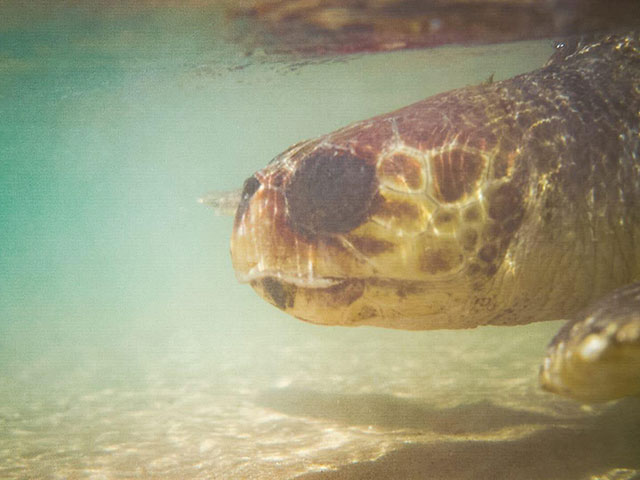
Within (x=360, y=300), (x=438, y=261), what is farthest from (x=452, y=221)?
(x=360, y=300)

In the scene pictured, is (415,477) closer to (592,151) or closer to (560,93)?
(592,151)

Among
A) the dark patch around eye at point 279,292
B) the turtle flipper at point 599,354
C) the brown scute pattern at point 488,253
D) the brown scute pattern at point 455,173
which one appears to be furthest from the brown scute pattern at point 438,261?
the dark patch around eye at point 279,292

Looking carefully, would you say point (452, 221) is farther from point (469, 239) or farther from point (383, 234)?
point (383, 234)

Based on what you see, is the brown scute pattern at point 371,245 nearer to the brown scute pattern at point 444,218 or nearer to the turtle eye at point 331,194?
the turtle eye at point 331,194

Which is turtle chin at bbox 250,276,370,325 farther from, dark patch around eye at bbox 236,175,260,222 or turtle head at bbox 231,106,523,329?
dark patch around eye at bbox 236,175,260,222

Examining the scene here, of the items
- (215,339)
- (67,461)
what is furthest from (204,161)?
(67,461)

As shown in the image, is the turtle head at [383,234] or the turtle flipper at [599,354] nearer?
the turtle flipper at [599,354]
